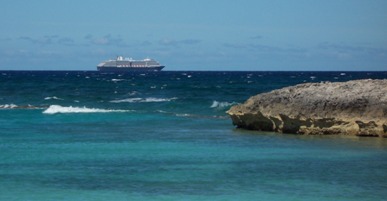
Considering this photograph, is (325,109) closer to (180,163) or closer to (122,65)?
(180,163)

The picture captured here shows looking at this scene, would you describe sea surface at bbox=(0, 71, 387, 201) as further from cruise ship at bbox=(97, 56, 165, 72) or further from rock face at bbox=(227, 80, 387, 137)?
cruise ship at bbox=(97, 56, 165, 72)

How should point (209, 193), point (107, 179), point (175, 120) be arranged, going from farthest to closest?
point (175, 120) < point (107, 179) < point (209, 193)

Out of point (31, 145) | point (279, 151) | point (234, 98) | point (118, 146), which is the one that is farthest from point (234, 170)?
point (234, 98)

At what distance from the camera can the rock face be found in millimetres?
23297

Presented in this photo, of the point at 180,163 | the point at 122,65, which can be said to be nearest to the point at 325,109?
the point at 180,163

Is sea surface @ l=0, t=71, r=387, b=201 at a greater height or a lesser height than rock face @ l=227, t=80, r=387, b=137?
lesser

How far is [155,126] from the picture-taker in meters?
29.4

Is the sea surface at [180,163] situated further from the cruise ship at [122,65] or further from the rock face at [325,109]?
the cruise ship at [122,65]

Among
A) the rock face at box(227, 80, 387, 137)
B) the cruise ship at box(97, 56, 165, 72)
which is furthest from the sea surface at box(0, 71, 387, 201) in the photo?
the cruise ship at box(97, 56, 165, 72)

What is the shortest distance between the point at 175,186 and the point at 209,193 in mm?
971

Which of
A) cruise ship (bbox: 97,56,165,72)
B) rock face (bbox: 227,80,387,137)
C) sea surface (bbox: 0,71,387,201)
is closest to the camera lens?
sea surface (bbox: 0,71,387,201)

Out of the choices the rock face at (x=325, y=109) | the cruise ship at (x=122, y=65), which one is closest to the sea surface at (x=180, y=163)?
→ the rock face at (x=325, y=109)

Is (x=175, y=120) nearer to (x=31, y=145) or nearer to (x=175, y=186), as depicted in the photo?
→ (x=31, y=145)

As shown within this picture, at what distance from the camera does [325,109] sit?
2398 centimetres
